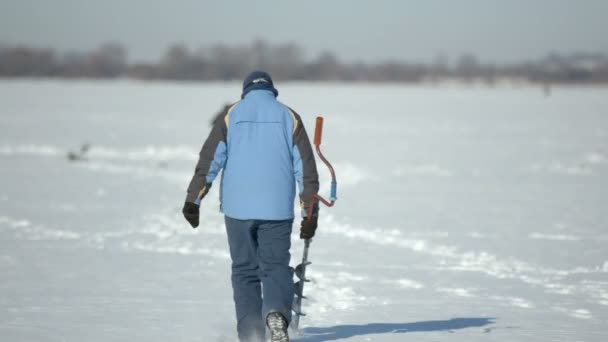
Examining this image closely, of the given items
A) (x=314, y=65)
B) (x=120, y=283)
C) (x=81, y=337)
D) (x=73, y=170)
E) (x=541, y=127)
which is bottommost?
(x=81, y=337)

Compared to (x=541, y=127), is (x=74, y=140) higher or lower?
lower

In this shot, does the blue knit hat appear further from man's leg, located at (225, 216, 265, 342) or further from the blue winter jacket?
man's leg, located at (225, 216, 265, 342)

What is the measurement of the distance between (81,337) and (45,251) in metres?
3.56

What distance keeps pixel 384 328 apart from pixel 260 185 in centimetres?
154

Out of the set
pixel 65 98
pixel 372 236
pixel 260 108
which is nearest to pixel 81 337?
pixel 260 108

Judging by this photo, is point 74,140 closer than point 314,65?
Yes

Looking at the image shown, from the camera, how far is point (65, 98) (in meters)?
45.9

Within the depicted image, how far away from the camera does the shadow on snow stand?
16.8 feet

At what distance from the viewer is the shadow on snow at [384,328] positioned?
5129 mm

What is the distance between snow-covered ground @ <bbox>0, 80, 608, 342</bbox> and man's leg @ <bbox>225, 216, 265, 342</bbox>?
0.43 meters

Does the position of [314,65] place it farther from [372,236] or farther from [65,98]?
[372,236]

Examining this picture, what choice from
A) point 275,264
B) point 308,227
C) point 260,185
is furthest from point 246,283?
point 260,185

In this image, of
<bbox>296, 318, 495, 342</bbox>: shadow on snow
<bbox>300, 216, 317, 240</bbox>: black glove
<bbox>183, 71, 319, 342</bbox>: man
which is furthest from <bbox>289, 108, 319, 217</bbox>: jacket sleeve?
<bbox>296, 318, 495, 342</bbox>: shadow on snow

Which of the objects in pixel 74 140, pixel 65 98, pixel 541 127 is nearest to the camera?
pixel 74 140
